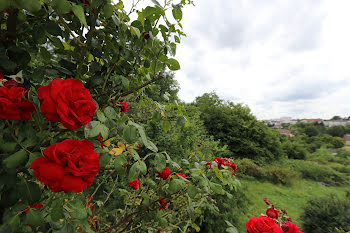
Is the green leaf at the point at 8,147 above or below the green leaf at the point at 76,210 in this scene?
above

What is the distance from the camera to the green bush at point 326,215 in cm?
406

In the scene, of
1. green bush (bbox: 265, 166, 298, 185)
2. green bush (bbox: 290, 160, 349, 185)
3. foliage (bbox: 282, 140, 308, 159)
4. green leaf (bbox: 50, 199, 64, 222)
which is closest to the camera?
green leaf (bbox: 50, 199, 64, 222)

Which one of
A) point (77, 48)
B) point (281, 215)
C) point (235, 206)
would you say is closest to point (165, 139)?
point (235, 206)

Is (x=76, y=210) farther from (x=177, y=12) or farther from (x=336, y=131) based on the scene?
(x=336, y=131)

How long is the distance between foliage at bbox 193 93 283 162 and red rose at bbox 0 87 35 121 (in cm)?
1138

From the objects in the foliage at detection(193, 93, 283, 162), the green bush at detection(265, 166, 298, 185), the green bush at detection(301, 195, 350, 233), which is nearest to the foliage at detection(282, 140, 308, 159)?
the foliage at detection(193, 93, 283, 162)

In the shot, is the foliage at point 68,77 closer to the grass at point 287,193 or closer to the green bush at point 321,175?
the grass at point 287,193

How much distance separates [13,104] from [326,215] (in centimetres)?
633

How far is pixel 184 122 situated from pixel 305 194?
10.8 metres

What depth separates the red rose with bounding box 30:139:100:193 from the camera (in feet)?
1.66

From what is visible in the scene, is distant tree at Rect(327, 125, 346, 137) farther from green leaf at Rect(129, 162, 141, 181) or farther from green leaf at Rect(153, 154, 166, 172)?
green leaf at Rect(129, 162, 141, 181)

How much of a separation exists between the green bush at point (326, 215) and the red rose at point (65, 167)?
5853 mm

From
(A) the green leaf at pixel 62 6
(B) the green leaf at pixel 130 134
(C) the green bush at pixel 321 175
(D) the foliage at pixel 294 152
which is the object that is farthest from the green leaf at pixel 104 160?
(D) the foliage at pixel 294 152

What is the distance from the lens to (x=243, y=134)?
11938 millimetres
